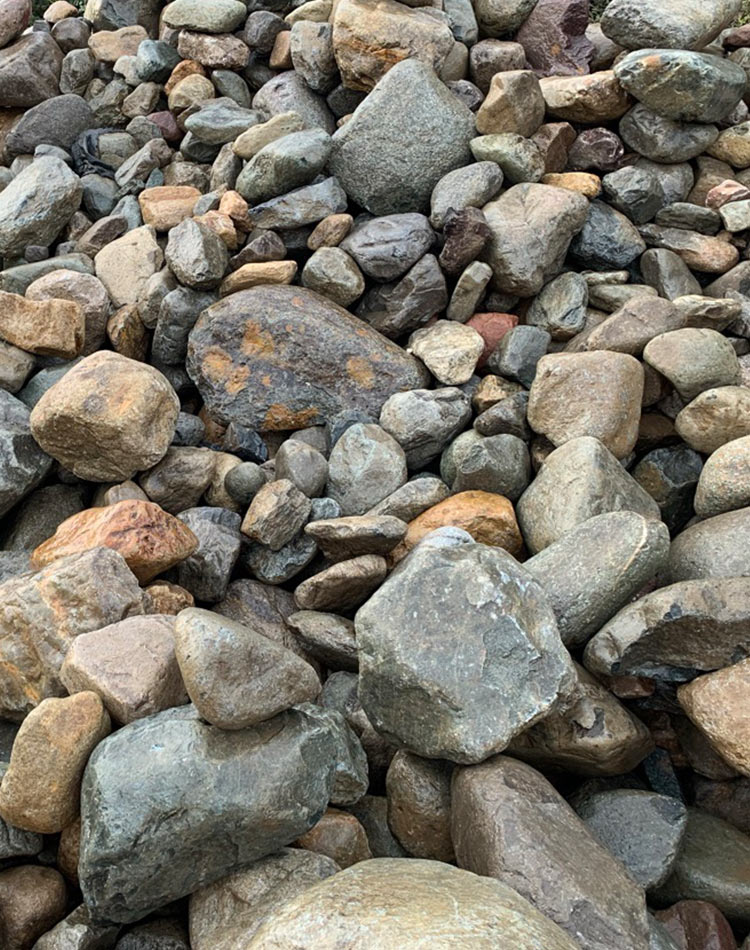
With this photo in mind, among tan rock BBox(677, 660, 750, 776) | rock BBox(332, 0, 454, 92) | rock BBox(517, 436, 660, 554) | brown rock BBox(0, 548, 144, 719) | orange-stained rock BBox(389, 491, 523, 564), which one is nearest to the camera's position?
tan rock BBox(677, 660, 750, 776)

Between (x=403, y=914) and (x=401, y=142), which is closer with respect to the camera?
(x=403, y=914)

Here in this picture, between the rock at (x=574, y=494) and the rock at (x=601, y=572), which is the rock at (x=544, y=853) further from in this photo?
the rock at (x=574, y=494)

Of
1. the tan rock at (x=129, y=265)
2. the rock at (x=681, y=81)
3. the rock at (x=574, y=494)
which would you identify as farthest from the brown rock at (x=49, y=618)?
the rock at (x=681, y=81)

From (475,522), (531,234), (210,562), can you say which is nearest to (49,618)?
(210,562)

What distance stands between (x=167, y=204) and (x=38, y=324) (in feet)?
4.90

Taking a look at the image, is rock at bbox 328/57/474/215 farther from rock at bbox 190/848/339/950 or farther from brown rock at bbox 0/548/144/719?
rock at bbox 190/848/339/950

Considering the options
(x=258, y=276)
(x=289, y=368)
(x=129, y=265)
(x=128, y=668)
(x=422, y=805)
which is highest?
(x=129, y=265)

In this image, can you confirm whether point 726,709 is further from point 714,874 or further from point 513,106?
point 513,106

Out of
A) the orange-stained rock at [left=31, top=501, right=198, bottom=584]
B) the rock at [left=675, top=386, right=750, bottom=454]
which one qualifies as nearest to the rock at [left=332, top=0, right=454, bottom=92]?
the rock at [left=675, top=386, right=750, bottom=454]

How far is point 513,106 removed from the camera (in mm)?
5289

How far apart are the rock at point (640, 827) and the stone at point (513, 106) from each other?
393 centimetres

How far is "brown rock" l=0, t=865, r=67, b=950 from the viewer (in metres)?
2.88

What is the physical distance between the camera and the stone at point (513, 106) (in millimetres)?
5270

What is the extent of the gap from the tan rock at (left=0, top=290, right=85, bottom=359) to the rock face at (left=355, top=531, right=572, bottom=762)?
2.56 m
